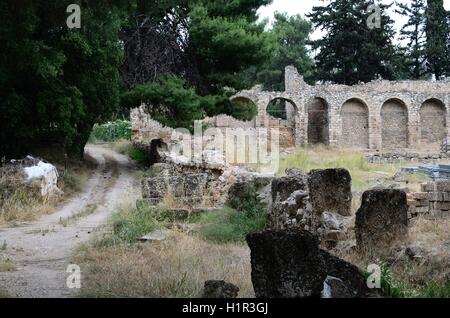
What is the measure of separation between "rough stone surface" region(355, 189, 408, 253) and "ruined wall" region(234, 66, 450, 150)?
88.5ft

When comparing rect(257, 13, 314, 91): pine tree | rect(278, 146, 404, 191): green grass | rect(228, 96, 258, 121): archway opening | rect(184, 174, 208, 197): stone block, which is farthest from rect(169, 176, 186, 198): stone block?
rect(257, 13, 314, 91): pine tree

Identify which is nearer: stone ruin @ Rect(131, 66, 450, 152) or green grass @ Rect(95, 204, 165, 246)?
green grass @ Rect(95, 204, 165, 246)

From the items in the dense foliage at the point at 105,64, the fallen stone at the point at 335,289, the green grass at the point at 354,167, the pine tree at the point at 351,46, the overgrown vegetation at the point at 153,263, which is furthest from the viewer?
the pine tree at the point at 351,46

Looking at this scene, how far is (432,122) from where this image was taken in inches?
1438

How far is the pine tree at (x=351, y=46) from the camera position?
39.1m

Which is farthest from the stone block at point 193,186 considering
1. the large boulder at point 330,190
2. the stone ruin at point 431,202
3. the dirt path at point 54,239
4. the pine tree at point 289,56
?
the pine tree at point 289,56

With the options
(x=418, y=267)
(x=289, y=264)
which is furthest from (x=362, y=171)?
(x=289, y=264)

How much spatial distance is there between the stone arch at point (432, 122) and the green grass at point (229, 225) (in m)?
29.7

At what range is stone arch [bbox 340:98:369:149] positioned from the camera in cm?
3556

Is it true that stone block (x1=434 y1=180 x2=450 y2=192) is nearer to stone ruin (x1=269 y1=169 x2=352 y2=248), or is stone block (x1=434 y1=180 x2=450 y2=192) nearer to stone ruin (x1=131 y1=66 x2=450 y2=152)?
stone ruin (x1=269 y1=169 x2=352 y2=248)

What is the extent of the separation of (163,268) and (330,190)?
314cm

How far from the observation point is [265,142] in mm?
31047

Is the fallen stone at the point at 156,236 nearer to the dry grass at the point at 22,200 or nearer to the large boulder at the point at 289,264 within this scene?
the large boulder at the point at 289,264
